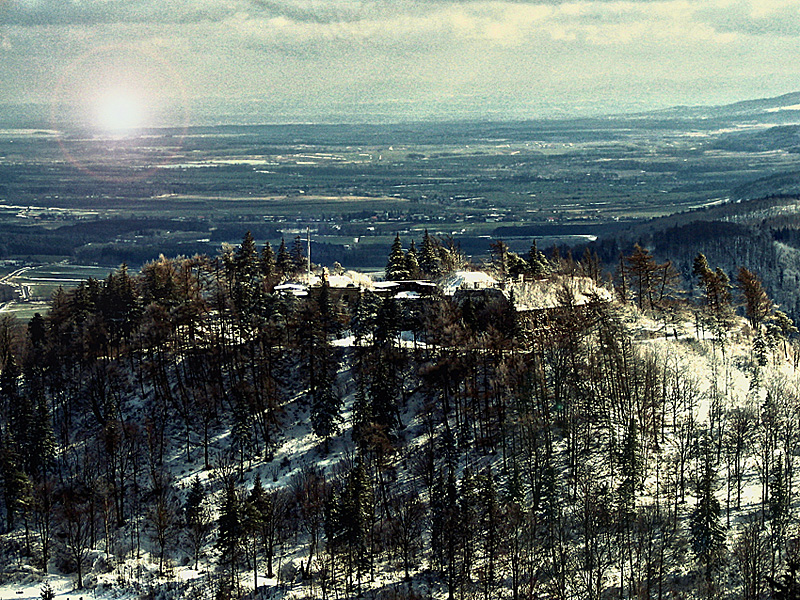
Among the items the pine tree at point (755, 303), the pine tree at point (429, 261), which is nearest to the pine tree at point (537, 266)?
the pine tree at point (429, 261)

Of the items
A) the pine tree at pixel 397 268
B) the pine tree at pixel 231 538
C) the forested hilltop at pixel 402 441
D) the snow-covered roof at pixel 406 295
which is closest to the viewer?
the forested hilltop at pixel 402 441

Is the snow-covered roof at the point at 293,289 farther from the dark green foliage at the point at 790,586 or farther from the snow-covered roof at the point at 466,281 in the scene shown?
the dark green foliage at the point at 790,586

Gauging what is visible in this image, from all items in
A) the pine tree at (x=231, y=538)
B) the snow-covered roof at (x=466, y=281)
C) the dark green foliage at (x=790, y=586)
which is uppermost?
the snow-covered roof at (x=466, y=281)

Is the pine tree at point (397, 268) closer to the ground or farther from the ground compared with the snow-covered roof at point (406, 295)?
farther from the ground

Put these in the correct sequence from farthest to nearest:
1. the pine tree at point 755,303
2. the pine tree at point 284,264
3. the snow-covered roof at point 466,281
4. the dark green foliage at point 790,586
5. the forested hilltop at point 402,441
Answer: the pine tree at point 284,264, the snow-covered roof at point 466,281, the pine tree at point 755,303, the forested hilltop at point 402,441, the dark green foliage at point 790,586

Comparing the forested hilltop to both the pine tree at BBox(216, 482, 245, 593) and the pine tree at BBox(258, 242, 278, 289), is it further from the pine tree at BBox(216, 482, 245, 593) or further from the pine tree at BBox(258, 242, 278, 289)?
the pine tree at BBox(258, 242, 278, 289)

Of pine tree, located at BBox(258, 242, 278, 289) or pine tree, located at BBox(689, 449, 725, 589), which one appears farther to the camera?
pine tree, located at BBox(258, 242, 278, 289)

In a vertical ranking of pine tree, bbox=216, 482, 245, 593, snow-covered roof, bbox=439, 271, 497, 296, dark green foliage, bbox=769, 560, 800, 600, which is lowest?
pine tree, bbox=216, 482, 245, 593

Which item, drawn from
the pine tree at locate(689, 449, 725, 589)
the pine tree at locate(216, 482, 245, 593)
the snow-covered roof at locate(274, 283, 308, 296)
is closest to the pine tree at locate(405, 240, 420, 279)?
the snow-covered roof at locate(274, 283, 308, 296)

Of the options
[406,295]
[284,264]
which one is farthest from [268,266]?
[406,295]
